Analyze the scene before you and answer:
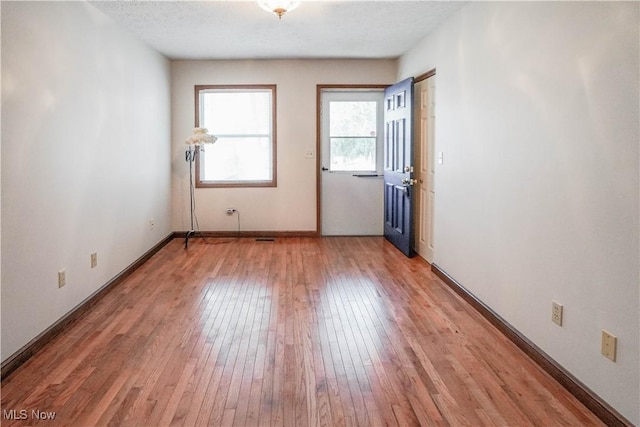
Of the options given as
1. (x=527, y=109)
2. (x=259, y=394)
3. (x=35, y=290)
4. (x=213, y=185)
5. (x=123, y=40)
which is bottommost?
(x=259, y=394)

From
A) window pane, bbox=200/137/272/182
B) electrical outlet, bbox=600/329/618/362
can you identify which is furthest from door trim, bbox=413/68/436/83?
electrical outlet, bbox=600/329/618/362

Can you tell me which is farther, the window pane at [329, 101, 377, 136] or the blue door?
the window pane at [329, 101, 377, 136]

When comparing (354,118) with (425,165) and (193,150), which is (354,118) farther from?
(193,150)

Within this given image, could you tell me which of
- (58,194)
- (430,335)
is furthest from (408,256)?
(58,194)

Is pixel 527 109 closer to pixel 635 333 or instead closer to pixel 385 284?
pixel 635 333

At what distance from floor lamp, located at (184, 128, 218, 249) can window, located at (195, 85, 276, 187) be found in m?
0.13

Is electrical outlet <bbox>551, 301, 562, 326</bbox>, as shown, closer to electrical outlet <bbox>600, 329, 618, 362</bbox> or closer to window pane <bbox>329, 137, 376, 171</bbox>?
electrical outlet <bbox>600, 329, 618, 362</bbox>

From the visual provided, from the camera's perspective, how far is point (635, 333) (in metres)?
2.08

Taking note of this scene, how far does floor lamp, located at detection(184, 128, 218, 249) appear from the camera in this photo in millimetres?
6277

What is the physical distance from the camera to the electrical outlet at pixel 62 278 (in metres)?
3.41

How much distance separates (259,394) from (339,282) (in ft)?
7.32

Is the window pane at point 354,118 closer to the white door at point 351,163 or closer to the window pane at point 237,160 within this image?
the white door at point 351,163

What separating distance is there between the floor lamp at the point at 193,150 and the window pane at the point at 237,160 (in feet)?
0.67

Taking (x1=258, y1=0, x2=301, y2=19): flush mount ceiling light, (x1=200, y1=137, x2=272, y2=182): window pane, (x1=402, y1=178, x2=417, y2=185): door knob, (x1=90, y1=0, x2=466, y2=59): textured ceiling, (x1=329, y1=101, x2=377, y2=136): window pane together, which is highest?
(x1=90, y1=0, x2=466, y2=59): textured ceiling
